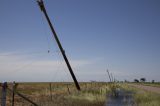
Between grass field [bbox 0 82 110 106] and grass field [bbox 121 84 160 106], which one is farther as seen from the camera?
grass field [bbox 0 82 110 106]

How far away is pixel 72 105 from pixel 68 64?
12970 millimetres

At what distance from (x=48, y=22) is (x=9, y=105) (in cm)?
1107

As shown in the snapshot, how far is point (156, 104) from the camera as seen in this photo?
16547mm

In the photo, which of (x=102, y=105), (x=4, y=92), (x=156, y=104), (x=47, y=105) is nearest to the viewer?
(x=4, y=92)

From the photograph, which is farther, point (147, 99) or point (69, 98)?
point (69, 98)

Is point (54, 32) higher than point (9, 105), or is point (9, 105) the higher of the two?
point (54, 32)

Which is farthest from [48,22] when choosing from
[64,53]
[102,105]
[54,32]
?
[102,105]

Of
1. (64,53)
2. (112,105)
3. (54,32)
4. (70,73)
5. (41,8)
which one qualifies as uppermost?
(41,8)

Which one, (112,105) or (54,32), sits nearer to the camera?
(112,105)

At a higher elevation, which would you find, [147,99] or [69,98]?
[69,98]

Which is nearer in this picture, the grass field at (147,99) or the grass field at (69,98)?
the grass field at (147,99)

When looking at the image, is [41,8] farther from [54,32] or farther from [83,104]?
[83,104]

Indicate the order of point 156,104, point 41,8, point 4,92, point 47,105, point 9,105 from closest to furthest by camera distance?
point 4,92 < point 47,105 < point 156,104 < point 9,105 < point 41,8

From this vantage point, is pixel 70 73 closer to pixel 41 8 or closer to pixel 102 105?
pixel 41 8
